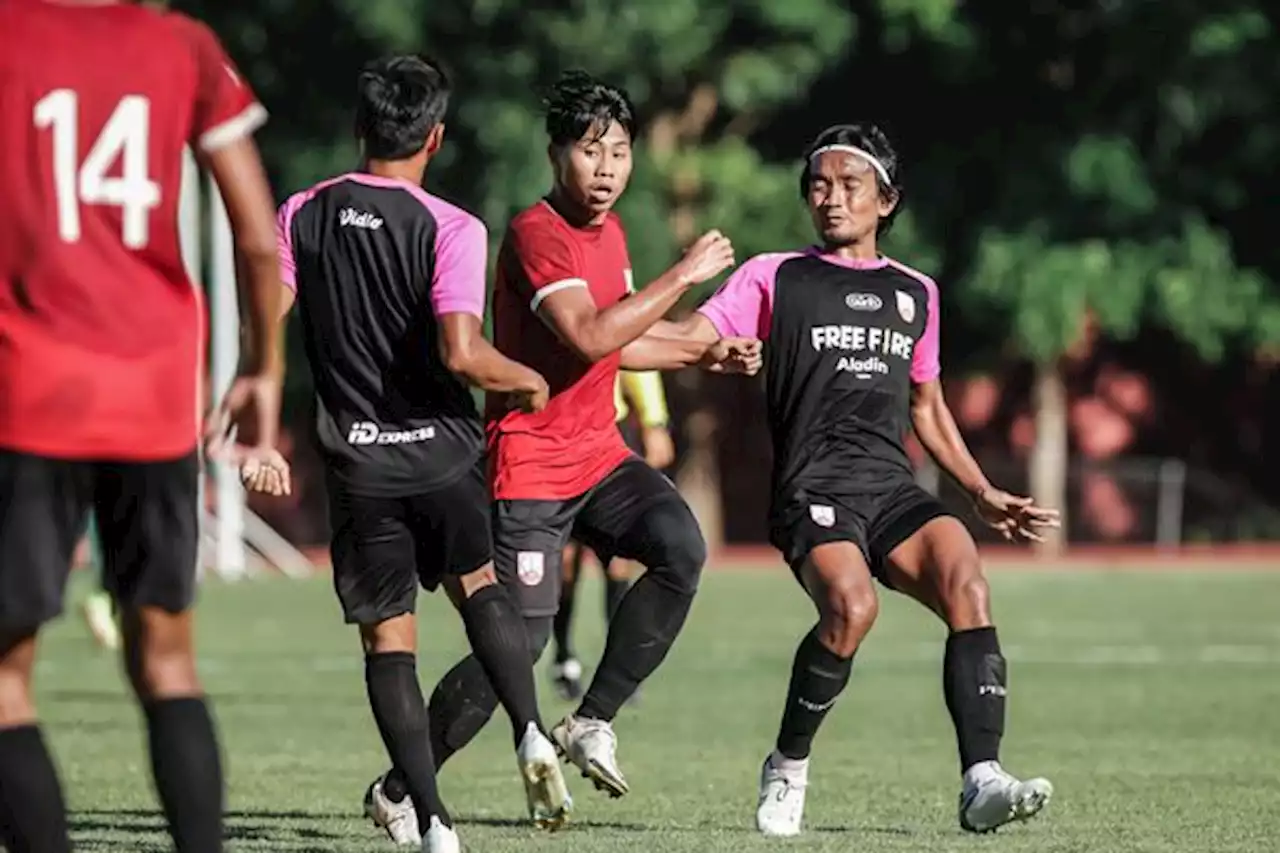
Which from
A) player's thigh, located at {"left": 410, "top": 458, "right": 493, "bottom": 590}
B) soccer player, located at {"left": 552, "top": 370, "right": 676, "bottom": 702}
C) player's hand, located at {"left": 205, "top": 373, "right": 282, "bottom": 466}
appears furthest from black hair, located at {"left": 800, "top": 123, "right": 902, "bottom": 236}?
soccer player, located at {"left": 552, "top": 370, "right": 676, "bottom": 702}

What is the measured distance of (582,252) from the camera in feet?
30.6

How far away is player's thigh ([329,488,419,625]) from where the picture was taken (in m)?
8.44

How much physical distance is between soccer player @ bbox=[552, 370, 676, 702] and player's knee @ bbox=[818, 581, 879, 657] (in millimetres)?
5531

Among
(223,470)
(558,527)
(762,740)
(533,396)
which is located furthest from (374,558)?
(223,470)

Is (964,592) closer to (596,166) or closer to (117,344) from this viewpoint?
(596,166)

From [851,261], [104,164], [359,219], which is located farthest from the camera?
[851,261]

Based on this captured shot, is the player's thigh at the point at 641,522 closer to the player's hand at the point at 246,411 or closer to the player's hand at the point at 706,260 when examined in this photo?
the player's hand at the point at 706,260

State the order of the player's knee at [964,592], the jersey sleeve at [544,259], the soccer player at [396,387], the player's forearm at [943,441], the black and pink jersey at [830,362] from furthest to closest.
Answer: the player's forearm at [943,441], the black and pink jersey at [830,362], the player's knee at [964,592], the jersey sleeve at [544,259], the soccer player at [396,387]

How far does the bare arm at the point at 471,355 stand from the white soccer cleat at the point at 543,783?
3.22 feet

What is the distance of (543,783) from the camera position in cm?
816

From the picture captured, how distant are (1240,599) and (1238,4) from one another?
12577mm

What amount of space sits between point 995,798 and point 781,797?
2.51 feet

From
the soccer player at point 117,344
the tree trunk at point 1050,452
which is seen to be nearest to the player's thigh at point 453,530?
the soccer player at point 117,344

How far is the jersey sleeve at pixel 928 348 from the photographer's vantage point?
960 cm
